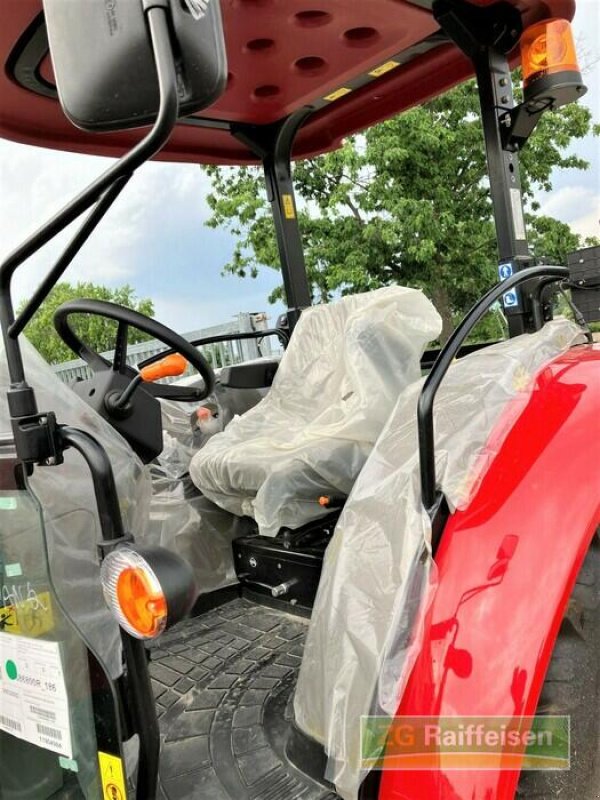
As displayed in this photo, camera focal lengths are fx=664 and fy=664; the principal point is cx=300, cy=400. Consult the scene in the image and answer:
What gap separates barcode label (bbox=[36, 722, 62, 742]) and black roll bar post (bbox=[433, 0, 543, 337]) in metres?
1.43

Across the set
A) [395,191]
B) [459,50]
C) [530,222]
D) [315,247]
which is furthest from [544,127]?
[459,50]

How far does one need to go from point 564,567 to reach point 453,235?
10.8 m

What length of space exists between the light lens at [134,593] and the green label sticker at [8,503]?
0.26 meters

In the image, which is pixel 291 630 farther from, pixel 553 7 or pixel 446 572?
pixel 553 7

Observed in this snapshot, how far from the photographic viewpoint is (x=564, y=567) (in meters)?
1.08

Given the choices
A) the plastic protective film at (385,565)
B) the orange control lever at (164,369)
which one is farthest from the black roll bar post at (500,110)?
the orange control lever at (164,369)

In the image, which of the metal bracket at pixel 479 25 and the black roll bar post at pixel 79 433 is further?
the metal bracket at pixel 479 25

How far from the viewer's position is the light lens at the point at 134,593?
0.93 meters

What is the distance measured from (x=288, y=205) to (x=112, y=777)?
2176 millimetres

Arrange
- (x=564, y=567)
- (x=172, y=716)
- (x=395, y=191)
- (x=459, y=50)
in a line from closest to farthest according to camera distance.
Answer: (x=564, y=567), (x=172, y=716), (x=459, y=50), (x=395, y=191)

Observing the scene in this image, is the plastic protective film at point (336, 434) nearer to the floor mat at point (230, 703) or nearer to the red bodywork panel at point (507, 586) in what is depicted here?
the floor mat at point (230, 703)

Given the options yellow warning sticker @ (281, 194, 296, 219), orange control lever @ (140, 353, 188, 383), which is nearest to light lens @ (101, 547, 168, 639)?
orange control lever @ (140, 353, 188, 383)

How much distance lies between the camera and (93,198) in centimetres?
92

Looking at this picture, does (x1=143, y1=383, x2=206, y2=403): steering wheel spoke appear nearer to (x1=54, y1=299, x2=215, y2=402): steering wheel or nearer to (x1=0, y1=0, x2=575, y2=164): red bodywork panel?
(x1=54, y1=299, x2=215, y2=402): steering wheel
